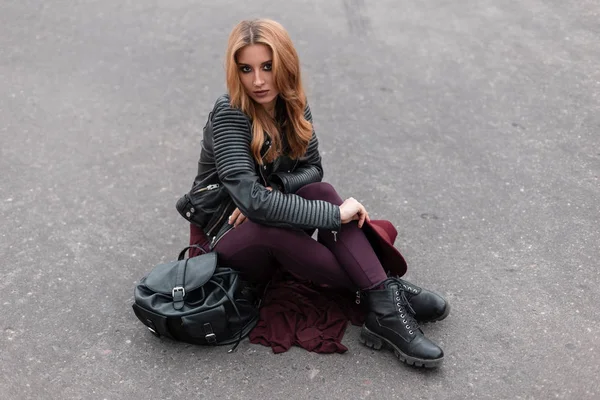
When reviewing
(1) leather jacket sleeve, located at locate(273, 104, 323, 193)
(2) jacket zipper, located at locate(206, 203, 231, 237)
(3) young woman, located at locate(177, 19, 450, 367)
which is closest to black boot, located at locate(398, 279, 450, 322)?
(3) young woman, located at locate(177, 19, 450, 367)

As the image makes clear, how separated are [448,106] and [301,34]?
62.4 inches

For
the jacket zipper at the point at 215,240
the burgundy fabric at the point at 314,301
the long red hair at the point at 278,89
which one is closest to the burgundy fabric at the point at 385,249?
the burgundy fabric at the point at 314,301

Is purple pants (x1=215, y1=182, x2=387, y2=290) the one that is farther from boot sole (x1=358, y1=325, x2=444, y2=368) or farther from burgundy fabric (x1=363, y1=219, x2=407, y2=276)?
boot sole (x1=358, y1=325, x2=444, y2=368)

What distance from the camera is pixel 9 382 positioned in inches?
131

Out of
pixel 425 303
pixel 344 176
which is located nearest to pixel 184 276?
pixel 425 303

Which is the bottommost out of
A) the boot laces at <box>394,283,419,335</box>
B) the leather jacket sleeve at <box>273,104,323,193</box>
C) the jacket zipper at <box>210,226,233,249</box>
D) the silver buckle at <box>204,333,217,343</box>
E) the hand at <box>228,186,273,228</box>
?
the silver buckle at <box>204,333,217,343</box>

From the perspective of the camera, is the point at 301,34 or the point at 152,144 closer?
the point at 152,144

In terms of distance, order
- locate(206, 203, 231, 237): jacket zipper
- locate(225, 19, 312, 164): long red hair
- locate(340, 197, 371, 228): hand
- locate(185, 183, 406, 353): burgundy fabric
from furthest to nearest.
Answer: locate(206, 203, 231, 237): jacket zipper < locate(185, 183, 406, 353): burgundy fabric < locate(340, 197, 371, 228): hand < locate(225, 19, 312, 164): long red hair

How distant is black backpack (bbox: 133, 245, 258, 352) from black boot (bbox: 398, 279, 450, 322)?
0.77m

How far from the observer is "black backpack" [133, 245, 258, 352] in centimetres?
338

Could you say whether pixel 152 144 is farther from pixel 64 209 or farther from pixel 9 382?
pixel 9 382

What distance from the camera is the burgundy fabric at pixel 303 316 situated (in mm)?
3545

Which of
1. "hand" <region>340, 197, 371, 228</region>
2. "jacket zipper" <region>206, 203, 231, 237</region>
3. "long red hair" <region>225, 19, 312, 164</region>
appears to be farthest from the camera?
"jacket zipper" <region>206, 203, 231, 237</region>

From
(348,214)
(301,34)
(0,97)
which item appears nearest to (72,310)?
(348,214)
